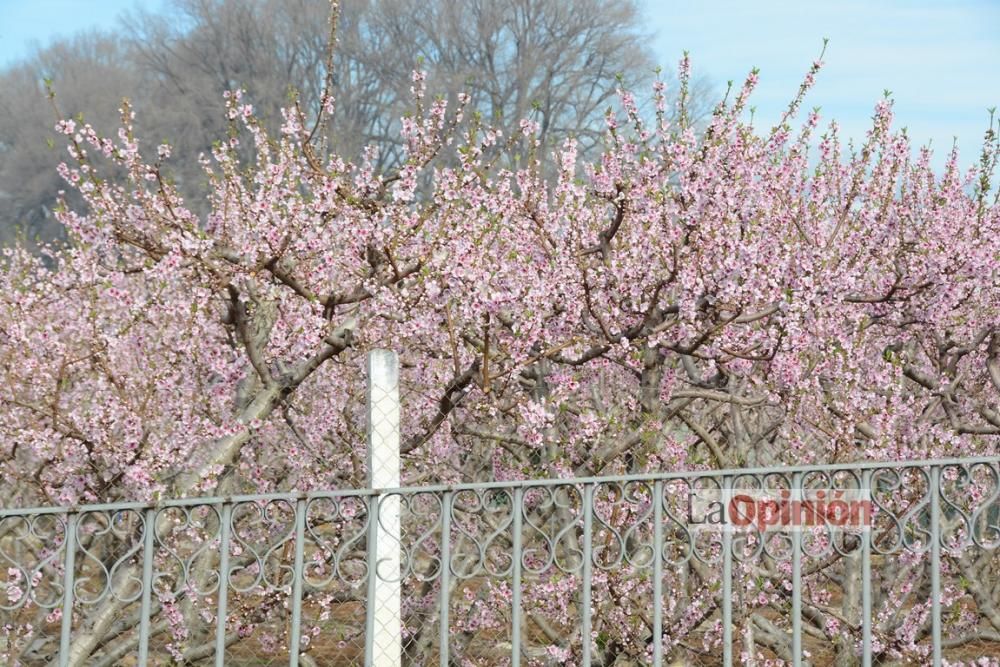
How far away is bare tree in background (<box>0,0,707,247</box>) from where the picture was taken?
2708 cm

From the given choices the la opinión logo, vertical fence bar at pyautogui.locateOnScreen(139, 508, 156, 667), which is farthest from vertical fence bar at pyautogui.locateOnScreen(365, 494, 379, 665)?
the la opinión logo

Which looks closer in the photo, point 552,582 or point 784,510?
point 784,510

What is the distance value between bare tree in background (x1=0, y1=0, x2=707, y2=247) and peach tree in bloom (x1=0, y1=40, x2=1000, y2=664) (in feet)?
63.0

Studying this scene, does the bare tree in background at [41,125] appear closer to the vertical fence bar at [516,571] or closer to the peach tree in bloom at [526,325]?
the peach tree in bloom at [526,325]

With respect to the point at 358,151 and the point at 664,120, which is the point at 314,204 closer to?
the point at 664,120

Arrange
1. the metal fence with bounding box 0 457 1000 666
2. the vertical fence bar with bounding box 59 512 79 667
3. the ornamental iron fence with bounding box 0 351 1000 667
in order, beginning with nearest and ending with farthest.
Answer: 1. the vertical fence bar with bounding box 59 512 79 667
2. the ornamental iron fence with bounding box 0 351 1000 667
3. the metal fence with bounding box 0 457 1000 666

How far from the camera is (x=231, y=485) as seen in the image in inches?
266

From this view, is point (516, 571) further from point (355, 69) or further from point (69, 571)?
point (355, 69)

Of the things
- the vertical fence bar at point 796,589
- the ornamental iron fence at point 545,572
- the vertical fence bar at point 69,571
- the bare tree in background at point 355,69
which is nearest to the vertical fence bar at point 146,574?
the ornamental iron fence at point 545,572

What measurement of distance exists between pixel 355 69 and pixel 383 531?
24240mm

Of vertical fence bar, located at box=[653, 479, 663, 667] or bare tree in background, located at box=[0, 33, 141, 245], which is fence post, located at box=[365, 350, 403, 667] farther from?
bare tree in background, located at box=[0, 33, 141, 245]

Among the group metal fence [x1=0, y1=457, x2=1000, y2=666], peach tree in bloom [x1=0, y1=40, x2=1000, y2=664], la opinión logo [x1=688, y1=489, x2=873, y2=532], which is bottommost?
metal fence [x1=0, y1=457, x2=1000, y2=666]

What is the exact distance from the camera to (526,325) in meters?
6.12

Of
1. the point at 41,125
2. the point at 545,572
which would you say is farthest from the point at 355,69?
the point at 545,572
